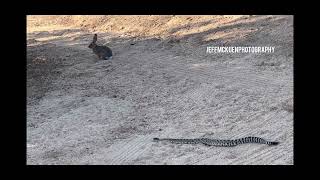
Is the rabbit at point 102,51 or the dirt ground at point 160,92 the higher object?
the rabbit at point 102,51

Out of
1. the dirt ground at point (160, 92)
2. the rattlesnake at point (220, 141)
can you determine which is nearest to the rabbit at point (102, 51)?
the dirt ground at point (160, 92)

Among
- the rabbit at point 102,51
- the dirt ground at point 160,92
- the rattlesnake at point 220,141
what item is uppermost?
the rabbit at point 102,51

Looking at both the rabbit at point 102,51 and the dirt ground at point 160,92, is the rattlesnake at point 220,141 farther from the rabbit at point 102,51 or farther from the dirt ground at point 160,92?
the rabbit at point 102,51

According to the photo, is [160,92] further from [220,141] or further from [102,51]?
[102,51]

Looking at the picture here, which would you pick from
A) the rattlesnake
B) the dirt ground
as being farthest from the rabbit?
the rattlesnake

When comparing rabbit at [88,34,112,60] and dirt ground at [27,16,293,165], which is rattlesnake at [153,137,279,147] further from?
rabbit at [88,34,112,60]

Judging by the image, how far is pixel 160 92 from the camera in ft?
41.8

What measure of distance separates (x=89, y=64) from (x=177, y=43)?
2402mm

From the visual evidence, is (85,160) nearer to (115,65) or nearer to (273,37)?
(115,65)

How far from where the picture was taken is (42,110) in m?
12.4

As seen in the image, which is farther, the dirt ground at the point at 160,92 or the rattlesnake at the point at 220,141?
the dirt ground at the point at 160,92

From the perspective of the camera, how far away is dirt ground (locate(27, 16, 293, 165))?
1013 centimetres

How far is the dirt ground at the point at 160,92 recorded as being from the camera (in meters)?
10.1

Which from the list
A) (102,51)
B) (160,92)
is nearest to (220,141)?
(160,92)
